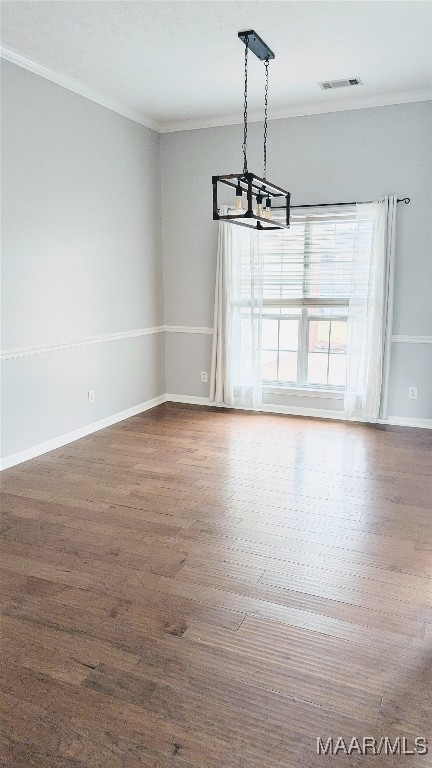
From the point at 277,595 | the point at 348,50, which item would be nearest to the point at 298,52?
the point at 348,50

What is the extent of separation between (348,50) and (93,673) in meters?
4.16

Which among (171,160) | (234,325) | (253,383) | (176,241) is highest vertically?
(171,160)

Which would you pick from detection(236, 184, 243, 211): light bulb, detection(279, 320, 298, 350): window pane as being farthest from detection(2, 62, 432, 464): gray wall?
detection(236, 184, 243, 211): light bulb

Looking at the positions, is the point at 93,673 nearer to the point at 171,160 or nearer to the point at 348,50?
the point at 348,50

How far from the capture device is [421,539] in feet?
10.0

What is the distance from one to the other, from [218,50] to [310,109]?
1.59 metres

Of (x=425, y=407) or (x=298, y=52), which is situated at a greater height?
(x=298, y=52)

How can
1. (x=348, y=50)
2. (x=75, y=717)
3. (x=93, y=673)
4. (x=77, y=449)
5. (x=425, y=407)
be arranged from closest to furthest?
(x=75, y=717) < (x=93, y=673) < (x=348, y=50) < (x=77, y=449) < (x=425, y=407)

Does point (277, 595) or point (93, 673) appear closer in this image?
point (93, 673)

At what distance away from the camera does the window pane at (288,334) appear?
575 centimetres

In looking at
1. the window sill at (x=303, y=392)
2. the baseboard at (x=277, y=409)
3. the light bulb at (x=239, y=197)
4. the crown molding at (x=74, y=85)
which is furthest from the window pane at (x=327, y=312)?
the crown molding at (x=74, y=85)

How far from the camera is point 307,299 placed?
221 inches

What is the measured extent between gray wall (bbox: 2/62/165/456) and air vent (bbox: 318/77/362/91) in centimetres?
191

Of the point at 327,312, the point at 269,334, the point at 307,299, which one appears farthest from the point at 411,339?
the point at 269,334
